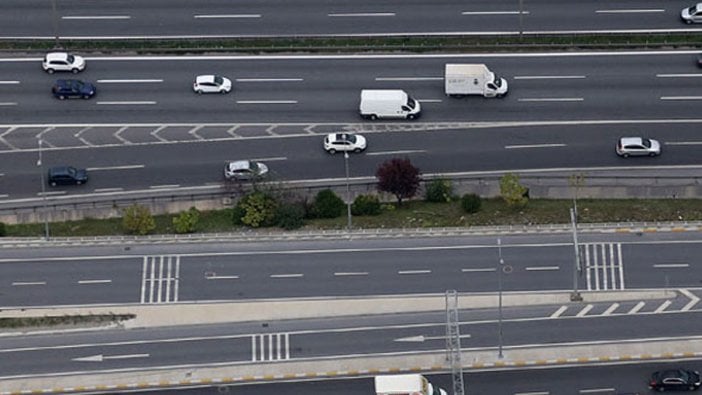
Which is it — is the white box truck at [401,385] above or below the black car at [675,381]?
above

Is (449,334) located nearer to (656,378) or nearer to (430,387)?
(430,387)

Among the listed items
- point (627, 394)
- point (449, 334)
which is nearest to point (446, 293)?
point (449, 334)

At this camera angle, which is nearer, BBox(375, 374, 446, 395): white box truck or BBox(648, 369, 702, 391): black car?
BBox(375, 374, 446, 395): white box truck

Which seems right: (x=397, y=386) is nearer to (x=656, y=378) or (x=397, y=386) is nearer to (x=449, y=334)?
(x=449, y=334)

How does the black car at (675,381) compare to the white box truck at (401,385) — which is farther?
Result: the black car at (675,381)

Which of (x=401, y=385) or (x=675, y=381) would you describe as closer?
(x=401, y=385)

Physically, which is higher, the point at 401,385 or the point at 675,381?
the point at 401,385

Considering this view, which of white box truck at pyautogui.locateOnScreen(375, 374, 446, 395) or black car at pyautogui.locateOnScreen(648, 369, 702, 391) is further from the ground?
white box truck at pyautogui.locateOnScreen(375, 374, 446, 395)
